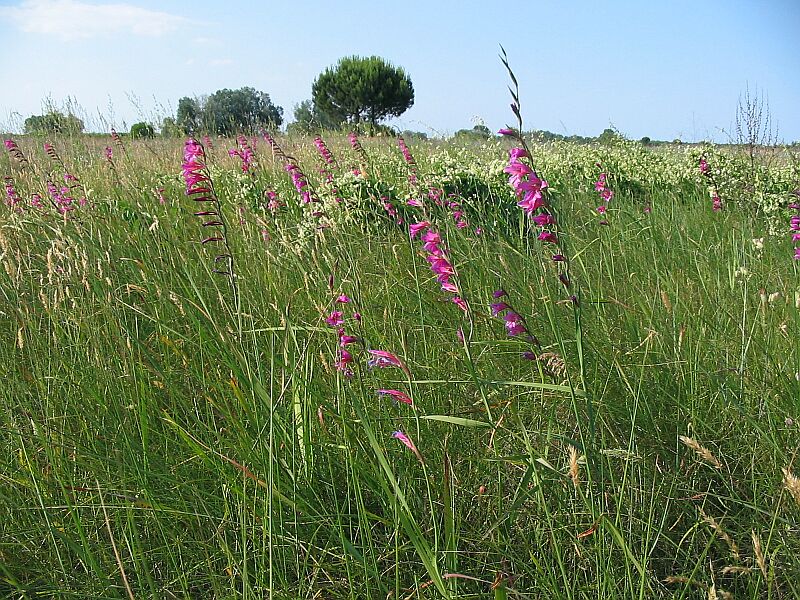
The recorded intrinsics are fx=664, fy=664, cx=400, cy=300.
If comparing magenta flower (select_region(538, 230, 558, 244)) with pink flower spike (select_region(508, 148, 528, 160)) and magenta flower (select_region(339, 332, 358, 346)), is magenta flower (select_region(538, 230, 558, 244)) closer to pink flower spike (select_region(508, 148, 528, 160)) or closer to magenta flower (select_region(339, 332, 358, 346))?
pink flower spike (select_region(508, 148, 528, 160))

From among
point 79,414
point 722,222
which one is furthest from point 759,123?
point 79,414

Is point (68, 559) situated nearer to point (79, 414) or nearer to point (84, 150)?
point (79, 414)

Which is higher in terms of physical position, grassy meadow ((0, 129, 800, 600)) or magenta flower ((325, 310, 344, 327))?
magenta flower ((325, 310, 344, 327))

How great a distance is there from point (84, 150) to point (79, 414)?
23.1 feet

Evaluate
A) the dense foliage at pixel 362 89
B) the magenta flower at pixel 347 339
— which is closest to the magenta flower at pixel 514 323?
the magenta flower at pixel 347 339

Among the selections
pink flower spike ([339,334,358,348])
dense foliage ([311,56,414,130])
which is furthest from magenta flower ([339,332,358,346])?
dense foliage ([311,56,414,130])

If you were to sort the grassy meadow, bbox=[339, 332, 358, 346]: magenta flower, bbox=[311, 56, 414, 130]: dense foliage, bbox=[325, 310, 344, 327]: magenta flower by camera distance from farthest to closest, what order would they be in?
bbox=[311, 56, 414, 130]: dense foliage, bbox=[325, 310, 344, 327]: magenta flower, bbox=[339, 332, 358, 346]: magenta flower, the grassy meadow

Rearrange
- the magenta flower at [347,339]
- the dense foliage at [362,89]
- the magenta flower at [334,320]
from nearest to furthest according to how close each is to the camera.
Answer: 1. the magenta flower at [347,339]
2. the magenta flower at [334,320]
3. the dense foliage at [362,89]

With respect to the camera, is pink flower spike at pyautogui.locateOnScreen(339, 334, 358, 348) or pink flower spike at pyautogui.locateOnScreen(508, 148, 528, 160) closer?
pink flower spike at pyautogui.locateOnScreen(508, 148, 528, 160)

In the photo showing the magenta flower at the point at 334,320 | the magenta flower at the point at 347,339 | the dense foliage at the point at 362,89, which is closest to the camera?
the magenta flower at the point at 347,339

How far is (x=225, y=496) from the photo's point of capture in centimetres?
137

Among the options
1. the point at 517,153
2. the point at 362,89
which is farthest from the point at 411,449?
the point at 362,89

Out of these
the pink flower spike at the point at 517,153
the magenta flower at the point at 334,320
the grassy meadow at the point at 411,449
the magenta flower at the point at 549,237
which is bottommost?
the grassy meadow at the point at 411,449

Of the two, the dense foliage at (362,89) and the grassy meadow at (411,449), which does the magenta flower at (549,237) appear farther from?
the dense foliage at (362,89)
